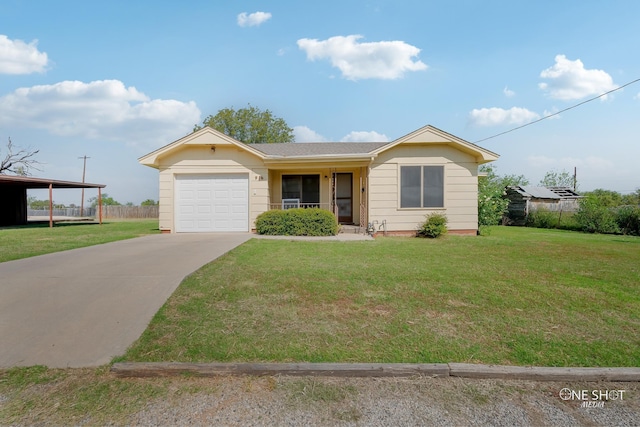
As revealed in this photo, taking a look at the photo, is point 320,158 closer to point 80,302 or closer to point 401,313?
point 401,313

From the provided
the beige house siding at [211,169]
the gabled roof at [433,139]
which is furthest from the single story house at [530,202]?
the beige house siding at [211,169]

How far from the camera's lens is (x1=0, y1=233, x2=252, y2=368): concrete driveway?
322cm

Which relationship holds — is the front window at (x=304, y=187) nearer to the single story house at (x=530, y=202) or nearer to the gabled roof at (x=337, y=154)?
the gabled roof at (x=337, y=154)

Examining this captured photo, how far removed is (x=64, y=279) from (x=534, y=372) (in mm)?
6730

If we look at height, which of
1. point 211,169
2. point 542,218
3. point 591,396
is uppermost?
point 211,169

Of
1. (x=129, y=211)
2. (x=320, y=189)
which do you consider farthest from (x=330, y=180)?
(x=129, y=211)

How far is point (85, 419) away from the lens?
223 cm

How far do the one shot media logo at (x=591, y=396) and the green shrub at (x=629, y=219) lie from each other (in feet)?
53.8

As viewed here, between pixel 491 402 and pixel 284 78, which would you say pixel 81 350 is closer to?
pixel 491 402

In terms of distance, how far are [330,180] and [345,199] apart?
65.1 inches

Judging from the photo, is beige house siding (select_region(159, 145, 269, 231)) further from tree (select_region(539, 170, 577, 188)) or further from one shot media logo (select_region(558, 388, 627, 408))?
tree (select_region(539, 170, 577, 188))

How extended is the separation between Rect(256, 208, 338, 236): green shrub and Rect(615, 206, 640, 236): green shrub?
13.6 metres

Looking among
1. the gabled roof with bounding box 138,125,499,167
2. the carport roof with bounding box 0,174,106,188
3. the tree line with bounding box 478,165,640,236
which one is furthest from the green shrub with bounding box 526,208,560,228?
the carport roof with bounding box 0,174,106,188

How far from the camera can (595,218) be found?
15.3 m
